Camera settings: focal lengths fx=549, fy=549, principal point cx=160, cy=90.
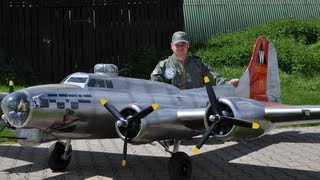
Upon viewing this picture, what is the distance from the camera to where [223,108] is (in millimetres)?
8773

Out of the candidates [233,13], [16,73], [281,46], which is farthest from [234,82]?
[233,13]

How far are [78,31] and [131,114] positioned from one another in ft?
42.2

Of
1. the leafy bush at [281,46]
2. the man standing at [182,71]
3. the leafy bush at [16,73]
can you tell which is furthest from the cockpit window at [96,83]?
the leafy bush at [281,46]

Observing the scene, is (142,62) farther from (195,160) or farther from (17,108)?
(17,108)

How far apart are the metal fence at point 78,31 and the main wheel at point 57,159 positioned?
1079 centimetres

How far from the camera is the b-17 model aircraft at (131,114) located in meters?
8.48

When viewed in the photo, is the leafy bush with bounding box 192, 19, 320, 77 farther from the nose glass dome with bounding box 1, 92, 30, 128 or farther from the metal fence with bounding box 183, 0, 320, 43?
the nose glass dome with bounding box 1, 92, 30, 128

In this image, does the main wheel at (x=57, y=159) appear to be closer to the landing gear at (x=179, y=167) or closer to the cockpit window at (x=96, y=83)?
the cockpit window at (x=96, y=83)

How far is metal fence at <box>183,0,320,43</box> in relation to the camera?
79.8 ft

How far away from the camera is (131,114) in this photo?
897cm

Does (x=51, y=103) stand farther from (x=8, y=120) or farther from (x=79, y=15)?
(x=79, y=15)

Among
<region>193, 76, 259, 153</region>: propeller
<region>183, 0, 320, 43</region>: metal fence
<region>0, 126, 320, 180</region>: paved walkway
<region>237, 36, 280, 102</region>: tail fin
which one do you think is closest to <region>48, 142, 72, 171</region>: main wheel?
<region>0, 126, 320, 180</region>: paved walkway

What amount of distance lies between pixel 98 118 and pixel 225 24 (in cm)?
1670

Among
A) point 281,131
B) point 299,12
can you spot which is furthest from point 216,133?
point 299,12
